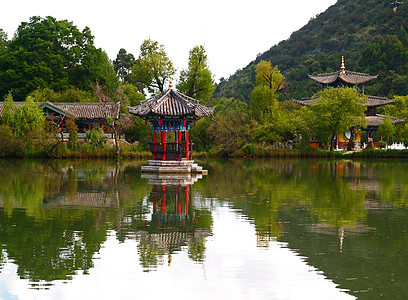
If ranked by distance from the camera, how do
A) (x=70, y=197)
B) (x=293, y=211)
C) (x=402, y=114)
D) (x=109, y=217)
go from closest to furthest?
(x=109, y=217) → (x=293, y=211) → (x=70, y=197) → (x=402, y=114)

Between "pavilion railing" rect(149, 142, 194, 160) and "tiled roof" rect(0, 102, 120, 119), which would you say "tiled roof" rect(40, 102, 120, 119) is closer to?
"tiled roof" rect(0, 102, 120, 119)

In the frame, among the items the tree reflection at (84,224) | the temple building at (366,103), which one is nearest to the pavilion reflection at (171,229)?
the tree reflection at (84,224)

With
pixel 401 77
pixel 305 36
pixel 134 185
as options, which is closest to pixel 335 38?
pixel 305 36

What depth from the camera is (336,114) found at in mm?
43219

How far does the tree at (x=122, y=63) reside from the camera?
253ft

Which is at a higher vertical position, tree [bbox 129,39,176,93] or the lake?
tree [bbox 129,39,176,93]

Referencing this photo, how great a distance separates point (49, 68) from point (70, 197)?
4110 centimetres

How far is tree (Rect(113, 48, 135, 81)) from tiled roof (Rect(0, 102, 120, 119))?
30990 millimetres

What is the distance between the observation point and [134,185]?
19.1 m

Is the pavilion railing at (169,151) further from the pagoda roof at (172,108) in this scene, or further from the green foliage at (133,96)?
the green foliage at (133,96)

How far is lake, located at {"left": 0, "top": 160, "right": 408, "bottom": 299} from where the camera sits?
684 centimetres

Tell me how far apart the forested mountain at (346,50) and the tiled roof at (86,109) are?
1299 inches

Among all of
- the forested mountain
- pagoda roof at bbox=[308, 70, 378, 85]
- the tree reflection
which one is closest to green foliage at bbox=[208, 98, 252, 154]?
pagoda roof at bbox=[308, 70, 378, 85]

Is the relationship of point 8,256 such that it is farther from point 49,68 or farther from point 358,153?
point 49,68
